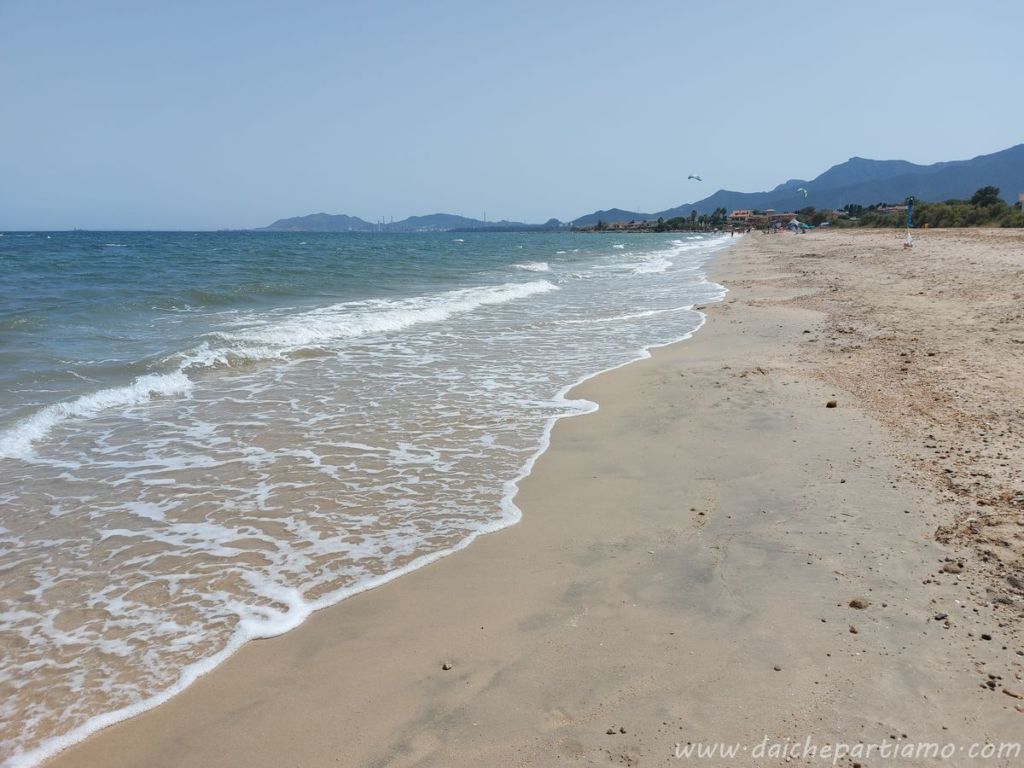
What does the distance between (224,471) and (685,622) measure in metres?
4.31

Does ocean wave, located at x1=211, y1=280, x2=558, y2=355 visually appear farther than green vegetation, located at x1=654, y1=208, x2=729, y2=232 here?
No

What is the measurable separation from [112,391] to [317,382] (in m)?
2.65

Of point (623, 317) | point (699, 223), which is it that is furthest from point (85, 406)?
point (699, 223)

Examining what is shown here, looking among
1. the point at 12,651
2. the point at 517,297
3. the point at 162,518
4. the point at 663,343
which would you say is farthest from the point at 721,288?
the point at 12,651

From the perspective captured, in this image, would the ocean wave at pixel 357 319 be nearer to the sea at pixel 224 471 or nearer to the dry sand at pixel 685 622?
the sea at pixel 224 471

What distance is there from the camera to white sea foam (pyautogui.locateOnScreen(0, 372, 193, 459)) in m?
6.51

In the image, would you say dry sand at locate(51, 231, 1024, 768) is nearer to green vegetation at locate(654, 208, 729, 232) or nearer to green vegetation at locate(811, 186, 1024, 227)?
green vegetation at locate(811, 186, 1024, 227)

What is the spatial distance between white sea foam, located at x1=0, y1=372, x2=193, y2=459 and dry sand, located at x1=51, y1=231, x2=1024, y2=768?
491 centimetres

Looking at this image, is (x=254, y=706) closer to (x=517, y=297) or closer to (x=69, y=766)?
(x=69, y=766)

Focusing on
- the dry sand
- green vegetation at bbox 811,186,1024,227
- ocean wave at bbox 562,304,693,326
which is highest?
green vegetation at bbox 811,186,1024,227

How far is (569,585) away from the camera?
12.4 feet

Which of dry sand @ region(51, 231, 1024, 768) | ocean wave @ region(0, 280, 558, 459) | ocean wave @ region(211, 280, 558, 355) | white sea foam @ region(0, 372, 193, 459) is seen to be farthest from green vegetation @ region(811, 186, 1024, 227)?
→ white sea foam @ region(0, 372, 193, 459)

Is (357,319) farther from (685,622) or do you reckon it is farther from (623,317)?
(685,622)

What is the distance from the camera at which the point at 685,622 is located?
3.34m
